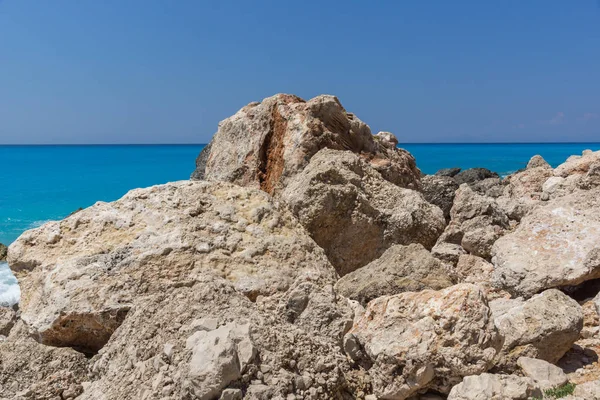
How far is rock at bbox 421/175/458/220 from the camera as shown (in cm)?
925

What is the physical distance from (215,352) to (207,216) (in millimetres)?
2473

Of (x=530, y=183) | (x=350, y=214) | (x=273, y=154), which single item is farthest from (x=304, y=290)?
(x=530, y=183)

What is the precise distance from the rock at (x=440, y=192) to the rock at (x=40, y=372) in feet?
20.6

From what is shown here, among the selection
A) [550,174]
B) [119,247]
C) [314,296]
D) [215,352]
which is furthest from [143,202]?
[550,174]

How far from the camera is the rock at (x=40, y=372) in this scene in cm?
462

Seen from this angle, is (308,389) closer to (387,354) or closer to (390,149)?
(387,354)

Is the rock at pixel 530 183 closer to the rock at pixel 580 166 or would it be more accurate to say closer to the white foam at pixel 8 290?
the rock at pixel 580 166

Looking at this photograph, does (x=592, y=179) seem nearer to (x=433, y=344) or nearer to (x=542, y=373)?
(x=542, y=373)

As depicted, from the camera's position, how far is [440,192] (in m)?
9.39

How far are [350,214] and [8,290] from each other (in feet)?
44.2

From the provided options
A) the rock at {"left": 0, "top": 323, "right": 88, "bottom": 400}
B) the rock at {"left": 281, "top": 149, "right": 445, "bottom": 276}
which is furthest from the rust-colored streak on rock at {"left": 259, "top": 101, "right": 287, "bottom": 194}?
the rock at {"left": 0, "top": 323, "right": 88, "bottom": 400}

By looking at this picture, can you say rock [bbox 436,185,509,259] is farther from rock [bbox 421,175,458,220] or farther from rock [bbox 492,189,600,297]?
rock [bbox 421,175,458,220]

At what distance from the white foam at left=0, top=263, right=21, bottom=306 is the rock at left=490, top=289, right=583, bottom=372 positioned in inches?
532

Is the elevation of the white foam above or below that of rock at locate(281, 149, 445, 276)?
above
